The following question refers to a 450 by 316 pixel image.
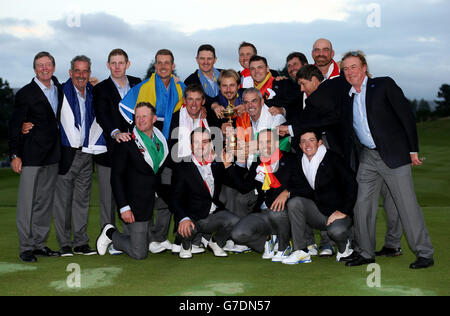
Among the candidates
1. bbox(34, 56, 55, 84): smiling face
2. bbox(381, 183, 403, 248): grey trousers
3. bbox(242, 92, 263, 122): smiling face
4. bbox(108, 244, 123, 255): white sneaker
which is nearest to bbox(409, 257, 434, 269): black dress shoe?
bbox(381, 183, 403, 248): grey trousers

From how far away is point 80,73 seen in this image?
649cm

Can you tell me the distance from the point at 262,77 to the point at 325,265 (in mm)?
2443

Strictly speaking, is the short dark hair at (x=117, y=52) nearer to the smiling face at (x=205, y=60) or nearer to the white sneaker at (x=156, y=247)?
the smiling face at (x=205, y=60)

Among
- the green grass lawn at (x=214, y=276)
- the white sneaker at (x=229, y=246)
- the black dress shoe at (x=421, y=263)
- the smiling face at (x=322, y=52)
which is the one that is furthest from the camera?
the smiling face at (x=322, y=52)

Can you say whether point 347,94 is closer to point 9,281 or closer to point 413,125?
point 413,125

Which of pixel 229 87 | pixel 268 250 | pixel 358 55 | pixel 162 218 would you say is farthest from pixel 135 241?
pixel 358 55

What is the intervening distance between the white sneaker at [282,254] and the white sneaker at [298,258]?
5.9 inches

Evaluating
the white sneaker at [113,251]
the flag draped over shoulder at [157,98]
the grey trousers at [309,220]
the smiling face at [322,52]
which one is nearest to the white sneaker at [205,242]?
the white sneaker at [113,251]

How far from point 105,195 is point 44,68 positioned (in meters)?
1.77

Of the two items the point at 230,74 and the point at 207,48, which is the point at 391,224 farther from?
the point at 207,48

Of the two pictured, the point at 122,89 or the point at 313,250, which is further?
the point at 122,89

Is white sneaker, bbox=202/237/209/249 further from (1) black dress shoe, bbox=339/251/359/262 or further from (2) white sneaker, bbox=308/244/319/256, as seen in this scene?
(1) black dress shoe, bbox=339/251/359/262

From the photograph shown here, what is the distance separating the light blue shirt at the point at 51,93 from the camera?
6.29 m

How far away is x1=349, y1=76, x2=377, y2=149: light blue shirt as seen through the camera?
555 centimetres
